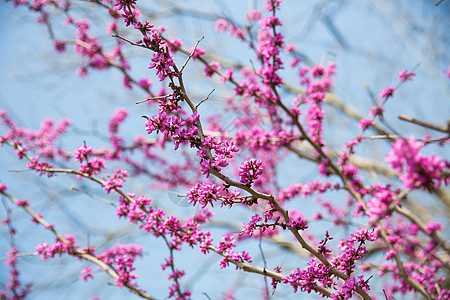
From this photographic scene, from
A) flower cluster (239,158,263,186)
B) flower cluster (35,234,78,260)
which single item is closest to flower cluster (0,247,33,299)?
flower cluster (35,234,78,260)

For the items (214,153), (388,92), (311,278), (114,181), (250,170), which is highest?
(388,92)

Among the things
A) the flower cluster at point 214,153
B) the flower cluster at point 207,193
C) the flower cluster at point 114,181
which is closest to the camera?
the flower cluster at point 214,153

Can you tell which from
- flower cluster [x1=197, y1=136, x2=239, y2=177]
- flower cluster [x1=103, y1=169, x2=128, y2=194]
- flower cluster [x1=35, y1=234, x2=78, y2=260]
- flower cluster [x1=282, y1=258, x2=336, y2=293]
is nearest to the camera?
flower cluster [x1=197, y1=136, x2=239, y2=177]

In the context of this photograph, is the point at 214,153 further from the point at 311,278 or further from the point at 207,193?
the point at 311,278

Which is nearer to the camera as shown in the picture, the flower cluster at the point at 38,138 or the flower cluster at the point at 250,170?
the flower cluster at the point at 250,170

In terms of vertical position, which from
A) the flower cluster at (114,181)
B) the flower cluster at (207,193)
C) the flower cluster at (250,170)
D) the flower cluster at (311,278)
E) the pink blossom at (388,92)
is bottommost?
the flower cluster at (311,278)

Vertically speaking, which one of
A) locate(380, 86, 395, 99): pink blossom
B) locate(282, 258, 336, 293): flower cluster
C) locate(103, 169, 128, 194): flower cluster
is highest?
locate(380, 86, 395, 99): pink blossom

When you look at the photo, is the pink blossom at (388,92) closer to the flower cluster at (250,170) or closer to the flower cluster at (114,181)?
the flower cluster at (250,170)

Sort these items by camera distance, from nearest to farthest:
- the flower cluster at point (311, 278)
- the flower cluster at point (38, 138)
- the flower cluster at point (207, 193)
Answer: the flower cluster at point (207, 193) → the flower cluster at point (311, 278) → the flower cluster at point (38, 138)

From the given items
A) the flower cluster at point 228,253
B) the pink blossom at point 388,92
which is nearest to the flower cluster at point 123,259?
the flower cluster at point 228,253

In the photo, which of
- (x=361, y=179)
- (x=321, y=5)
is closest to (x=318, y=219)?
(x=361, y=179)

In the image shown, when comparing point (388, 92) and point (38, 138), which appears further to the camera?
point (38, 138)

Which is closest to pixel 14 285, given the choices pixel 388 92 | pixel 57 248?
pixel 57 248

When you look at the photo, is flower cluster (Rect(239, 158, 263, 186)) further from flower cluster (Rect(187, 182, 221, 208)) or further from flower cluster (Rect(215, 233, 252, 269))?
flower cluster (Rect(215, 233, 252, 269))
